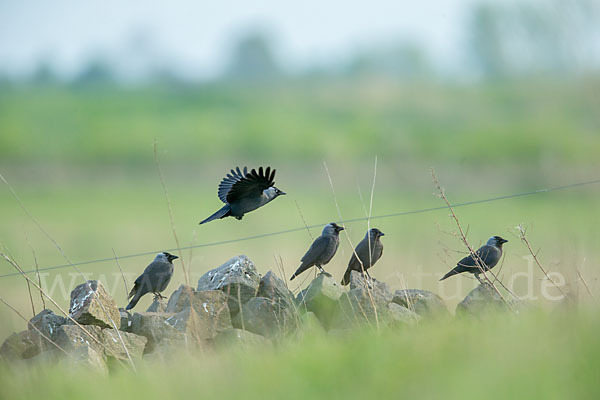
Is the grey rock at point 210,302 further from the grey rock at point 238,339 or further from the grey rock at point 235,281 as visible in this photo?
the grey rock at point 238,339

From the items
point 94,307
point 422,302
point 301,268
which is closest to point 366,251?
point 301,268

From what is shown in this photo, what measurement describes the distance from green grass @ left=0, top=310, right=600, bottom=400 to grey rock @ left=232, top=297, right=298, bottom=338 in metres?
1.25

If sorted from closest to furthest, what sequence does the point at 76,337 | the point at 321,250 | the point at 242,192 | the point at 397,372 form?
1. the point at 397,372
2. the point at 76,337
3. the point at 242,192
4. the point at 321,250

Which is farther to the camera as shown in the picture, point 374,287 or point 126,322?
point 374,287

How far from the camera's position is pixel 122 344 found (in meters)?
5.96

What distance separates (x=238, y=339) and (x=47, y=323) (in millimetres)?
1681

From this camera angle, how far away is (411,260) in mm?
8922

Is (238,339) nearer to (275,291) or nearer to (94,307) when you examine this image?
(275,291)

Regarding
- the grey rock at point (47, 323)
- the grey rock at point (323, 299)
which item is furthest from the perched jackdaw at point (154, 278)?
the grey rock at point (323, 299)

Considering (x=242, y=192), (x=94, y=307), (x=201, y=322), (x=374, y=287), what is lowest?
(x=374, y=287)

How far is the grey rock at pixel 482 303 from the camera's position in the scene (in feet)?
20.7

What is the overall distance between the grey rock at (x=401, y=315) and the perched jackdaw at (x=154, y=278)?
122 inches

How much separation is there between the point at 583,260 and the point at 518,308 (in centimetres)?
66

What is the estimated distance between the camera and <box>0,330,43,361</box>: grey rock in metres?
6.17
